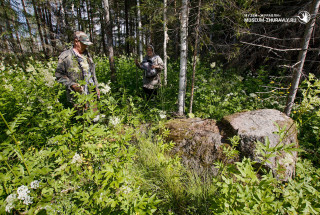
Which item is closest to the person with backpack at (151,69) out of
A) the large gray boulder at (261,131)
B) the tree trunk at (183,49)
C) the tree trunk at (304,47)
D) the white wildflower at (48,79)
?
the tree trunk at (183,49)

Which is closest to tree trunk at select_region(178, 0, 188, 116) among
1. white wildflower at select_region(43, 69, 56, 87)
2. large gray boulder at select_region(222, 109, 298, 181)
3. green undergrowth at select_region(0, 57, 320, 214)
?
green undergrowth at select_region(0, 57, 320, 214)

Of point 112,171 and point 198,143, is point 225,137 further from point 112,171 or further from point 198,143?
point 112,171

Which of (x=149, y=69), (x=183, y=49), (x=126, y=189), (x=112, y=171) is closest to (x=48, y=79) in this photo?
(x=112, y=171)

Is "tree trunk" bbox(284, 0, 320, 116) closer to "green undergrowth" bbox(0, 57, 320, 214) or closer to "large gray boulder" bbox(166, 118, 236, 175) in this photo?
"green undergrowth" bbox(0, 57, 320, 214)

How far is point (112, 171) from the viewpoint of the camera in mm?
1348

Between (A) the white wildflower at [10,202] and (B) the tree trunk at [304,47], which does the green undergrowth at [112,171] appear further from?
(B) the tree trunk at [304,47]

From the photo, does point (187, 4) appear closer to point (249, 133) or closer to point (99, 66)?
point (249, 133)

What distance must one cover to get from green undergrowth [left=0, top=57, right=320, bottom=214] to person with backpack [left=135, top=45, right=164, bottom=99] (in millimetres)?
909

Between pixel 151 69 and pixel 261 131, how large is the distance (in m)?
3.12

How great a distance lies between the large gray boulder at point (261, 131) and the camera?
86.7 inches

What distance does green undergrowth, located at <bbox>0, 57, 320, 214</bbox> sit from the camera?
1224mm

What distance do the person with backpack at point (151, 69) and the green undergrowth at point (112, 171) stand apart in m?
0.91

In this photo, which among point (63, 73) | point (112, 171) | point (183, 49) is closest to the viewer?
point (112, 171)

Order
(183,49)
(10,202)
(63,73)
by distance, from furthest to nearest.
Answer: (183,49)
(63,73)
(10,202)
